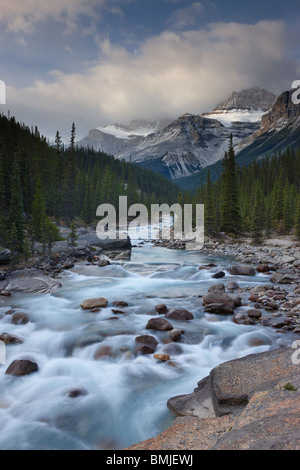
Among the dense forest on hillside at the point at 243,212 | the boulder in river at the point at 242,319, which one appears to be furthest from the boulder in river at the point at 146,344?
the dense forest on hillside at the point at 243,212

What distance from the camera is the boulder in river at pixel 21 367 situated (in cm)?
860

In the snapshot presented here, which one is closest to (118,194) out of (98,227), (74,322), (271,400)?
(98,227)

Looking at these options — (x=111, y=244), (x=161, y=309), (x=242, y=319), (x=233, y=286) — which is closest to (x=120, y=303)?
(x=161, y=309)

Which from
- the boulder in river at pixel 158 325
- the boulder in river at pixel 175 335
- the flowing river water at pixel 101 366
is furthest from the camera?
the boulder in river at pixel 158 325

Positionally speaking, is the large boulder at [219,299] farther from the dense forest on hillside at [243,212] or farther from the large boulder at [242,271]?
the dense forest on hillside at [243,212]

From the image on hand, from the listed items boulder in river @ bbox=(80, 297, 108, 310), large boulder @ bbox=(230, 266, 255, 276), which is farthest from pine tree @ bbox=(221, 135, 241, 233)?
boulder in river @ bbox=(80, 297, 108, 310)

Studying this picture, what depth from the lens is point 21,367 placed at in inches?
343

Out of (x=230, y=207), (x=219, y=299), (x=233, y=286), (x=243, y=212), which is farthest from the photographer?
(x=243, y=212)

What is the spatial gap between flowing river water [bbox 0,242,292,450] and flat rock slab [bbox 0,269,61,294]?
904mm

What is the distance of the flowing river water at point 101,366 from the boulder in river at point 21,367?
0.56 feet

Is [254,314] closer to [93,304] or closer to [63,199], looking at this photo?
[93,304]

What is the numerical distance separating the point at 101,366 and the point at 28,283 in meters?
10.4

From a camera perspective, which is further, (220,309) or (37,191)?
(37,191)
